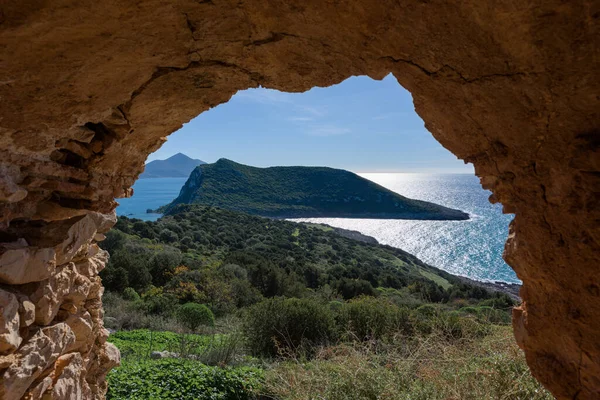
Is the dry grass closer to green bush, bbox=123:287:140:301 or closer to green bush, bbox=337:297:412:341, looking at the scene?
green bush, bbox=337:297:412:341

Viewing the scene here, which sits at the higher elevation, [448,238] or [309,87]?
[309,87]

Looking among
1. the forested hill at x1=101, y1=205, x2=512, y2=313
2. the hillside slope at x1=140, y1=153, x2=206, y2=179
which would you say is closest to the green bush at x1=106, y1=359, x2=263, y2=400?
the forested hill at x1=101, y1=205, x2=512, y2=313

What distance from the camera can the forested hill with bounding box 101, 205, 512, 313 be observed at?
14859 millimetres

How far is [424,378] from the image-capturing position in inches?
190

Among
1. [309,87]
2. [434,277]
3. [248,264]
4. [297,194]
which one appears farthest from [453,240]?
[309,87]

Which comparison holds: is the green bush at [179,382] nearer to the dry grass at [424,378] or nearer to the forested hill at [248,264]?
the dry grass at [424,378]

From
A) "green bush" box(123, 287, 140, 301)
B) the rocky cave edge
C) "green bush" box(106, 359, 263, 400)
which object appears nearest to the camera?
the rocky cave edge

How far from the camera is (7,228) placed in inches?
84.7

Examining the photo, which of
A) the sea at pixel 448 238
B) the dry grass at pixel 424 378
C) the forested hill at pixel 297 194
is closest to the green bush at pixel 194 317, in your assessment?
the dry grass at pixel 424 378

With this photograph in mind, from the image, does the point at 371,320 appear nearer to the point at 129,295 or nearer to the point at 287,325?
the point at 287,325

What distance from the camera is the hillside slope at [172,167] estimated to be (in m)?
113

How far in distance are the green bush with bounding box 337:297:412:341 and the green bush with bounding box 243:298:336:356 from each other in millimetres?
492

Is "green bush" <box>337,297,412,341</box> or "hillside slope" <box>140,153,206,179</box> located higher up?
"hillside slope" <box>140,153,206,179</box>

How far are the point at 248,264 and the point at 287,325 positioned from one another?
11.5 m
